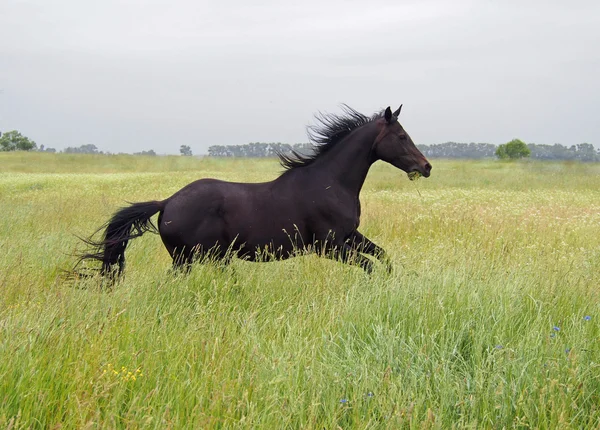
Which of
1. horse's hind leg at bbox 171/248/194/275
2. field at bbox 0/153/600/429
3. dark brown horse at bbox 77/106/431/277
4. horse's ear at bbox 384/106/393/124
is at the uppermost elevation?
horse's ear at bbox 384/106/393/124

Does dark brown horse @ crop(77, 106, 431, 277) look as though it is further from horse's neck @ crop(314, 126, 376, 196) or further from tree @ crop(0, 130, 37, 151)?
tree @ crop(0, 130, 37, 151)

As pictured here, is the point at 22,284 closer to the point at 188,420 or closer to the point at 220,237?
the point at 220,237

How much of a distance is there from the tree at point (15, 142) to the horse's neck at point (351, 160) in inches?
4433

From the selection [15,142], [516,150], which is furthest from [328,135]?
[15,142]

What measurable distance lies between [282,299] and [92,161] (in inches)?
1974

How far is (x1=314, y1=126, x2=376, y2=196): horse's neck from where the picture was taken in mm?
6074

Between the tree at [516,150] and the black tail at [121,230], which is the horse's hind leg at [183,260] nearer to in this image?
the black tail at [121,230]

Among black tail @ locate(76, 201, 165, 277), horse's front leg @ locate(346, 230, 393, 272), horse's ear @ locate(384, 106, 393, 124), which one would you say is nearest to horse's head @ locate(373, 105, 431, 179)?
horse's ear @ locate(384, 106, 393, 124)

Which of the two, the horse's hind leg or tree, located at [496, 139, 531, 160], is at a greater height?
tree, located at [496, 139, 531, 160]

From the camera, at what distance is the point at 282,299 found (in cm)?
469

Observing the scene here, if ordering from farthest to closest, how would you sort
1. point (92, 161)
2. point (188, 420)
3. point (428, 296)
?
point (92, 161)
point (428, 296)
point (188, 420)

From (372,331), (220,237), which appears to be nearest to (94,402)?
(372,331)

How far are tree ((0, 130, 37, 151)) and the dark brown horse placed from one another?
368ft

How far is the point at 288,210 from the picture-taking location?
19.0 feet
